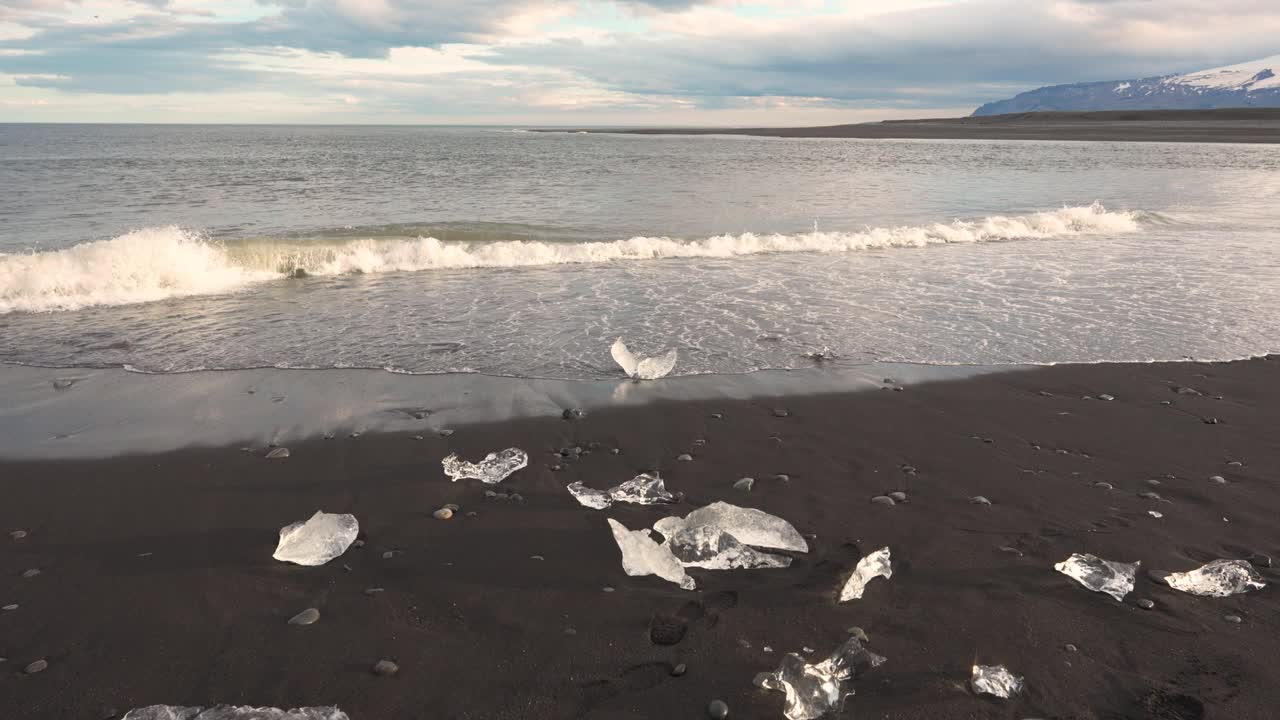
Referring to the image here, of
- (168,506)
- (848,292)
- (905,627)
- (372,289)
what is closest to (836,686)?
(905,627)

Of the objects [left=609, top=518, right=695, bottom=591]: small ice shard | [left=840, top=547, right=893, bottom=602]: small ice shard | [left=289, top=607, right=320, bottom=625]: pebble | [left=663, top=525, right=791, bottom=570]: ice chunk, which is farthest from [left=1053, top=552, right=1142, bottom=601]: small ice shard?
[left=289, top=607, right=320, bottom=625]: pebble

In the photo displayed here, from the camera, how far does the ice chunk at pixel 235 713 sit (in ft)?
8.69

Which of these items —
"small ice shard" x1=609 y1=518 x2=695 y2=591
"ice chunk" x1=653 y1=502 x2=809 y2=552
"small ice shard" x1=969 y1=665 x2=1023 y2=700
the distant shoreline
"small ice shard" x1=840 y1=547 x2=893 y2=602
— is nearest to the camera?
"small ice shard" x1=969 y1=665 x2=1023 y2=700

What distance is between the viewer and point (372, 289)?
11.8m

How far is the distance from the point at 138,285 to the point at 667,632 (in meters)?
11.7

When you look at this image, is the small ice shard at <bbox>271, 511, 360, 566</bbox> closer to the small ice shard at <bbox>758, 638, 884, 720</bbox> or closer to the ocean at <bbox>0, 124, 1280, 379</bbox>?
the small ice shard at <bbox>758, 638, 884, 720</bbox>

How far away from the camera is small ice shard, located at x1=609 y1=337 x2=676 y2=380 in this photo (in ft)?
23.2

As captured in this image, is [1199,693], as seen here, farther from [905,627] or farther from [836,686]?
[836,686]

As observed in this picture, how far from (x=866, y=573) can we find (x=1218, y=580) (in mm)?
1761

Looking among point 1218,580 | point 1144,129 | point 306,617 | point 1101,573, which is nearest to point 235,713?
point 306,617

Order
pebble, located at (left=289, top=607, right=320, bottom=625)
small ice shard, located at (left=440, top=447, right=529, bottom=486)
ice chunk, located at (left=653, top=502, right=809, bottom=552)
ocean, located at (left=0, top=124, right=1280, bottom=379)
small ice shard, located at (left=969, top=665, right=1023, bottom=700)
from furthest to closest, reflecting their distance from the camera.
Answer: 1. ocean, located at (left=0, top=124, right=1280, bottom=379)
2. small ice shard, located at (left=440, top=447, right=529, bottom=486)
3. ice chunk, located at (left=653, top=502, right=809, bottom=552)
4. pebble, located at (left=289, top=607, right=320, bottom=625)
5. small ice shard, located at (left=969, top=665, right=1023, bottom=700)

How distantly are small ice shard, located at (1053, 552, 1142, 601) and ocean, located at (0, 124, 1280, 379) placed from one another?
3968 millimetres

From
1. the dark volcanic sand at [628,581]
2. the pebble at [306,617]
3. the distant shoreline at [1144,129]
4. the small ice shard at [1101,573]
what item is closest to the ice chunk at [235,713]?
the dark volcanic sand at [628,581]

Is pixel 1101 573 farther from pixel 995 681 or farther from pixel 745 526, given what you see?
pixel 745 526
